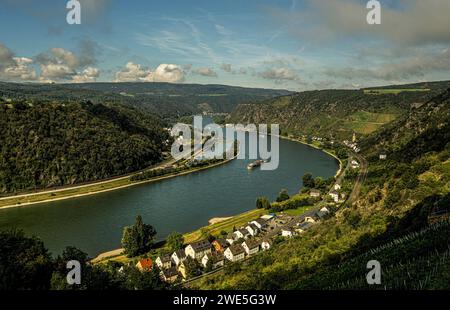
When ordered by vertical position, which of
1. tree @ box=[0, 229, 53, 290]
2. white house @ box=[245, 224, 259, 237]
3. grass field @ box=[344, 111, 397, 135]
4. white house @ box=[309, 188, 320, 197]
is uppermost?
grass field @ box=[344, 111, 397, 135]

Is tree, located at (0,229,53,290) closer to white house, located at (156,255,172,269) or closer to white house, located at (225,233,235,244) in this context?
white house, located at (156,255,172,269)

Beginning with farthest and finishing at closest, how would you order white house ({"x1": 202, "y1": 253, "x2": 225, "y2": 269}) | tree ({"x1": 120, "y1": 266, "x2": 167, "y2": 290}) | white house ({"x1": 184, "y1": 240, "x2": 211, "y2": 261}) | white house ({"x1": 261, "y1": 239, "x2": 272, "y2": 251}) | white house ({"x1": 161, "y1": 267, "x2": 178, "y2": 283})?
white house ({"x1": 261, "y1": 239, "x2": 272, "y2": 251})
white house ({"x1": 184, "y1": 240, "x2": 211, "y2": 261})
white house ({"x1": 202, "y1": 253, "x2": 225, "y2": 269})
white house ({"x1": 161, "y1": 267, "x2": 178, "y2": 283})
tree ({"x1": 120, "y1": 266, "x2": 167, "y2": 290})

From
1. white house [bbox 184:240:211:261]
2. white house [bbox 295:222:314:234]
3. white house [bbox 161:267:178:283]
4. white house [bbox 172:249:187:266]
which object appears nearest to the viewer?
white house [bbox 161:267:178:283]

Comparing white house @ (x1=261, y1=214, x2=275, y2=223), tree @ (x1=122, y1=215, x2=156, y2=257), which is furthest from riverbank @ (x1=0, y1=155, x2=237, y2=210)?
white house @ (x1=261, y1=214, x2=275, y2=223)

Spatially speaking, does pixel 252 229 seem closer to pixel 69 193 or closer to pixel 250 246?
pixel 250 246

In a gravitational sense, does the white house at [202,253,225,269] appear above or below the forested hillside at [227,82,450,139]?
below

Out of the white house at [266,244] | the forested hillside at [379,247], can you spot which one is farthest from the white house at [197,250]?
the white house at [266,244]
